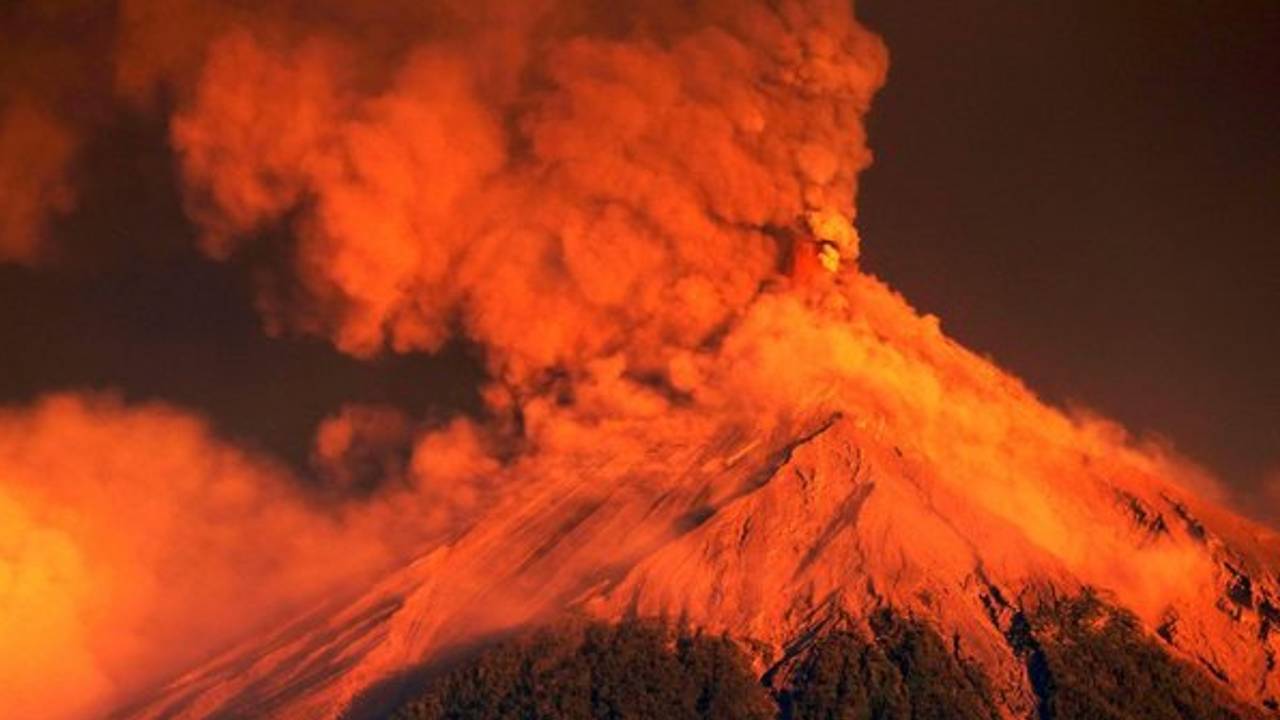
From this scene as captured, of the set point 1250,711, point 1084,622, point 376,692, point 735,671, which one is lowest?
point 1250,711

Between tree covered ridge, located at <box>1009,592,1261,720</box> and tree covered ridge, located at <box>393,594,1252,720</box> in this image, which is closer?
tree covered ridge, located at <box>393,594,1252,720</box>

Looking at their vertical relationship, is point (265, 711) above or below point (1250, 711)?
above

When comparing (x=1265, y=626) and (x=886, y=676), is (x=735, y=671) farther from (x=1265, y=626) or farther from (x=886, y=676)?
(x=1265, y=626)

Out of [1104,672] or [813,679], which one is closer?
[813,679]

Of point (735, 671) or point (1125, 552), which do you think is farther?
point (1125, 552)

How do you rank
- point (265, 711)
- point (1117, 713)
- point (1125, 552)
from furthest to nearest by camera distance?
point (1125, 552) < point (265, 711) < point (1117, 713)

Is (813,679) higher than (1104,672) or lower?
higher

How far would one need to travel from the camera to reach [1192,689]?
70500 mm

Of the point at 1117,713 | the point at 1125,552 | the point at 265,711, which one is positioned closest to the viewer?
the point at 1117,713

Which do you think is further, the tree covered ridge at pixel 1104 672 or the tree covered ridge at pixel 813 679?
the tree covered ridge at pixel 1104 672

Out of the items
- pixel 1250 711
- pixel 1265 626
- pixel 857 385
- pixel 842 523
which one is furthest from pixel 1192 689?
pixel 857 385

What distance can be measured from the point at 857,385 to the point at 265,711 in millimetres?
27711

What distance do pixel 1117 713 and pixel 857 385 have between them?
20.4 meters

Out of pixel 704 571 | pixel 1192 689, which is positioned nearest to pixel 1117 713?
pixel 1192 689
